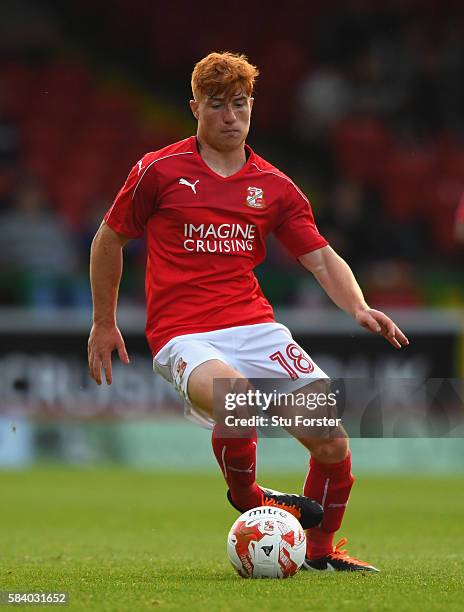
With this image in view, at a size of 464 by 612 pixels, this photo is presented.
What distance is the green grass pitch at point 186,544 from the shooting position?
15.6 feet

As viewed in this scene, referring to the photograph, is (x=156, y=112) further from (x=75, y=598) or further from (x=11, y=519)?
(x=75, y=598)

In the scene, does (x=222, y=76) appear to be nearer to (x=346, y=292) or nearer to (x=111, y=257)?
(x=111, y=257)

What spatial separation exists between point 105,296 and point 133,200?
44cm

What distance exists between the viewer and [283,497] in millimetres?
5699

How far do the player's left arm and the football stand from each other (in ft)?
2.92

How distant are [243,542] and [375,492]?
5.99 metres

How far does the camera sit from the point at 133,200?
562 centimetres

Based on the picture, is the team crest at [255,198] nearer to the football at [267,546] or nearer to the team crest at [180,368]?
the team crest at [180,368]

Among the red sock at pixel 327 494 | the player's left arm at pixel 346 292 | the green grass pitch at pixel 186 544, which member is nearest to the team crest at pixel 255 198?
the player's left arm at pixel 346 292

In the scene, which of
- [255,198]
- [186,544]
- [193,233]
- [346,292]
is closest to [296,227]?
[255,198]

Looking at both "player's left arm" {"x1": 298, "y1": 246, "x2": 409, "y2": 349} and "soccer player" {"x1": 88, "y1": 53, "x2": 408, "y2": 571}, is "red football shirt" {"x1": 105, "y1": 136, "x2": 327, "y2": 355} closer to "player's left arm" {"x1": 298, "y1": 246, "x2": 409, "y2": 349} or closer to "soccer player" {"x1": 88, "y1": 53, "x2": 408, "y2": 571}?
"soccer player" {"x1": 88, "y1": 53, "x2": 408, "y2": 571}

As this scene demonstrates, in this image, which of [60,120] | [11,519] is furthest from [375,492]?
[60,120]

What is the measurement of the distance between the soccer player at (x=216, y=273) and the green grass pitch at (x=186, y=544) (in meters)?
0.54

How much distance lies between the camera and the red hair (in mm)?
5566
